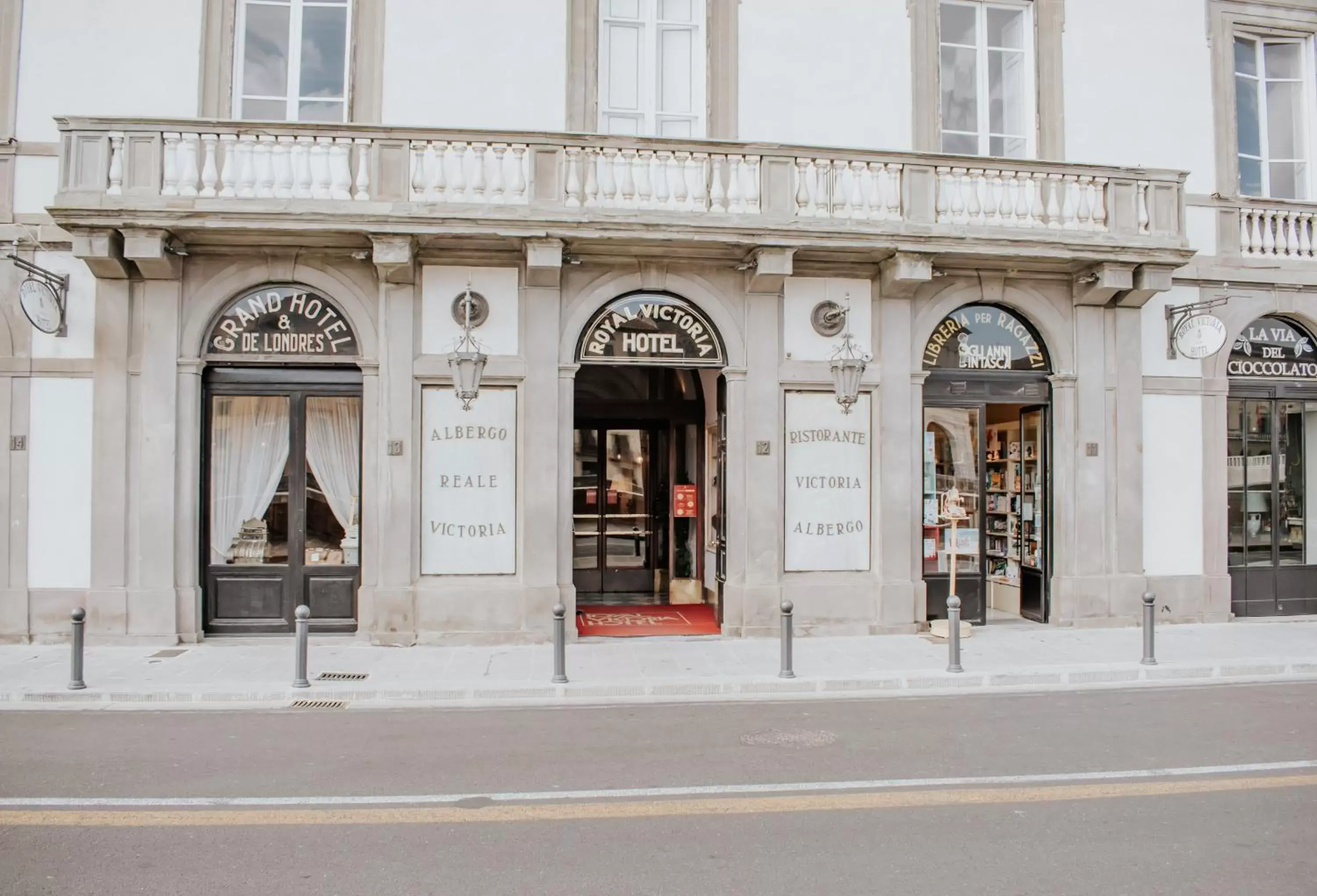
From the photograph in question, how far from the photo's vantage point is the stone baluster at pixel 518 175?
1107 centimetres

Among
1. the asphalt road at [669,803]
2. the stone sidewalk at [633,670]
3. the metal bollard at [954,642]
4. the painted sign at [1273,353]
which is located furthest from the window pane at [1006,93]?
the asphalt road at [669,803]

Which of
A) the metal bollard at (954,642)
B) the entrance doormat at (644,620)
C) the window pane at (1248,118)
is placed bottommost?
the entrance doormat at (644,620)

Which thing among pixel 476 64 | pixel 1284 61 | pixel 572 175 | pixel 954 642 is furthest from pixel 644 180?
pixel 1284 61

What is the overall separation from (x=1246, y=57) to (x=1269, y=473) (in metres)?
6.32

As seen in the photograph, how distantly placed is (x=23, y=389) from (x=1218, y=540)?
630 inches

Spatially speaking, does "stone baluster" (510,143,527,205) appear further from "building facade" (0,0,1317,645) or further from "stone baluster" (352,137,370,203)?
"stone baluster" (352,137,370,203)

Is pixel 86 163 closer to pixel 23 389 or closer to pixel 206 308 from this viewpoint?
pixel 206 308

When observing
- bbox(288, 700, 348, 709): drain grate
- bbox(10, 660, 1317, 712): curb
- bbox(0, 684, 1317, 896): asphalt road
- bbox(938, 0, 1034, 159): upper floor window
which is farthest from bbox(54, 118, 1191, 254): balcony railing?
bbox(0, 684, 1317, 896): asphalt road

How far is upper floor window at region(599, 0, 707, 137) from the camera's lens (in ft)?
40.1

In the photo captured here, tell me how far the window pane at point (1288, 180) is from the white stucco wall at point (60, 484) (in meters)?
16.9

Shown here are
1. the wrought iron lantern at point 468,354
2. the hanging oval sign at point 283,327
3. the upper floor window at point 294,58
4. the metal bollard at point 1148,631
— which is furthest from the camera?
the upper floor window at point 294,58

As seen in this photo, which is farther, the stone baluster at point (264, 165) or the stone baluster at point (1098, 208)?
the stone baluster at point (1098, 208)

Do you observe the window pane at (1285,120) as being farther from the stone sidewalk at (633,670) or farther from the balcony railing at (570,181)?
the stone sidewalk at (633,670)

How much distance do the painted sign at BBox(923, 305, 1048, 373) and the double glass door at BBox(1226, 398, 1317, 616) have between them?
327cm
